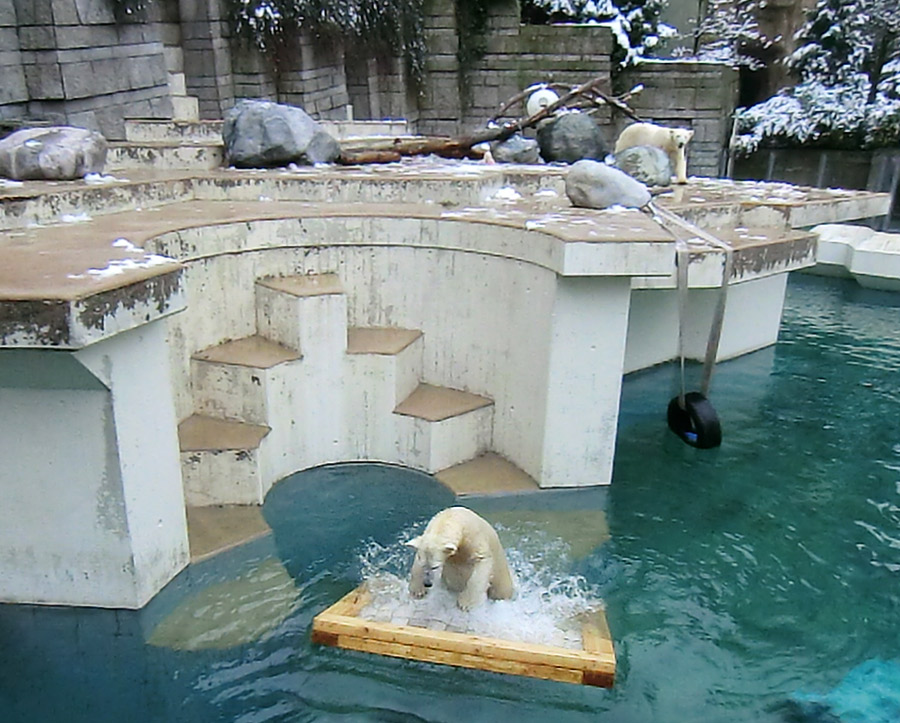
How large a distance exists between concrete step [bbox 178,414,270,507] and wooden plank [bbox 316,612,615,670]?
4.92 feet

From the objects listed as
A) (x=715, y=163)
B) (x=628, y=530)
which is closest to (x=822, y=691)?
(x=628, y=530)

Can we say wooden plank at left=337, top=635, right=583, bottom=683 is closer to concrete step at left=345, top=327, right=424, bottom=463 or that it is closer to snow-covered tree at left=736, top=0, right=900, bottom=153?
concrete step at left=345, top=327, right=424, bottom=463

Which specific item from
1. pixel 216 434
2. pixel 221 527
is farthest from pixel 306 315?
pixel 221 527

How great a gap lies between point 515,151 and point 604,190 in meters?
3.43

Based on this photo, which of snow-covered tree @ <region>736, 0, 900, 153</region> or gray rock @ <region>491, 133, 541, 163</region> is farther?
snow-covered tree @ <region>736, 0, 900, 153</region>

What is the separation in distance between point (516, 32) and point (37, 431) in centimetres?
1458

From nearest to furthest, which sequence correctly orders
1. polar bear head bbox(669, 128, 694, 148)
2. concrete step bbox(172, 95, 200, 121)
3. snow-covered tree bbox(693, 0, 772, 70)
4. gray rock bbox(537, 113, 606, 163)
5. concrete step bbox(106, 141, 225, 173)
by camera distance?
concrete step bbox(106, 141, 225, 173) → polar bear head bbox(669, 128, 694, 148) → gray rock bbox(537, 113, 606, 163) → concrete step bbox(172, 95, 200, 121) → snow-covered tree bbox(693, 0, 772, 70)

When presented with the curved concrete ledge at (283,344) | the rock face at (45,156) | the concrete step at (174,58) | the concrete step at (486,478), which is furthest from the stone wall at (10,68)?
the concrete step at (486,478)

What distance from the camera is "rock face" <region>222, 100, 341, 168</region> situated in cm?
757

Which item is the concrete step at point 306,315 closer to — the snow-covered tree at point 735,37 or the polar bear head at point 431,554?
the polar bear head at point 431,554

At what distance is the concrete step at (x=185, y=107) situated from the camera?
10781mm

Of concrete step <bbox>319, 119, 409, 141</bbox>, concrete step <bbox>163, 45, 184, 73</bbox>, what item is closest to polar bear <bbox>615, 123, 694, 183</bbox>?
concrete step <bbox>319, 119, 409, 141</bbox>

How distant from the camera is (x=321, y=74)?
1295 centimetres

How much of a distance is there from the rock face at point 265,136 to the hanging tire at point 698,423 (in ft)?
14.2
